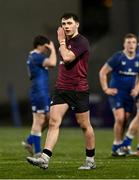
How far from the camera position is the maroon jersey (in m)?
Result: 12.8

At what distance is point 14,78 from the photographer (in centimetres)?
3825

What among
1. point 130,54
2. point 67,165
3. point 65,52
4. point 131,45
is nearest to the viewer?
point 65,52

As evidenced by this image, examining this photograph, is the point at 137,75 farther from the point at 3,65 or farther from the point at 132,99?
the point at 3,65

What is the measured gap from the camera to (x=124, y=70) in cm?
1625

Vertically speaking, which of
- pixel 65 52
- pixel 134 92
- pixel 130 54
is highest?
pixel 65 52

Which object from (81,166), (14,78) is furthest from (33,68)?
(14,78)

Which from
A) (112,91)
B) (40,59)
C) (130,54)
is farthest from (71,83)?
(130,54)

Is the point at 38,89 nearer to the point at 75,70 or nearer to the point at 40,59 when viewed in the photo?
the point at 40,59

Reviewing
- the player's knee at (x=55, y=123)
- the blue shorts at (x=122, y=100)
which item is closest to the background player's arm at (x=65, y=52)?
the player's knee at (x=55, y=123)

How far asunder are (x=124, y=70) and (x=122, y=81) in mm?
237

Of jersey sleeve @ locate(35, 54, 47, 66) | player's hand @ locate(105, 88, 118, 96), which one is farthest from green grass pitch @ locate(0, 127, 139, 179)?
jersey sleeve @ locate(35, 54, 47, 66)

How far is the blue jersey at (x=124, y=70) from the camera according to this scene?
16.2m

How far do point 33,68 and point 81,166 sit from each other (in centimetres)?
317

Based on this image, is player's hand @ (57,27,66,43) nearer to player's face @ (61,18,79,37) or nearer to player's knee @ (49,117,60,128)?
player's face @ (61,18,79,37)
